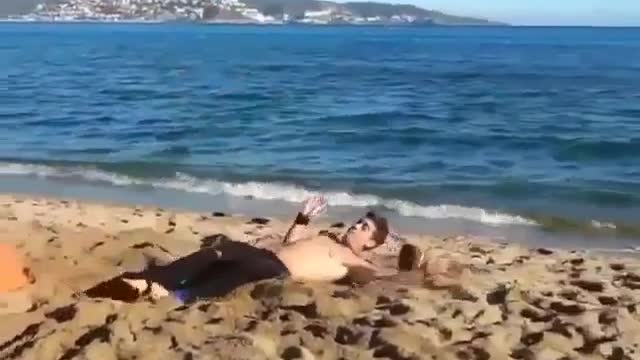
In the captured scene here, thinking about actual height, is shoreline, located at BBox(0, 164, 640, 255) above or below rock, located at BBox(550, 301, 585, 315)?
below

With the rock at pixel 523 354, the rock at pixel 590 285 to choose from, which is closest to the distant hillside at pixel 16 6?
the rock at pixel 590 285

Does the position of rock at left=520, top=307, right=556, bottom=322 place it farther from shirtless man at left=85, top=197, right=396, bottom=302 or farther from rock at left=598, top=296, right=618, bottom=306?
shirtless man at left=85, top=197, right=396, bottom=302

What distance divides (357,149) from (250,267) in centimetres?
1061

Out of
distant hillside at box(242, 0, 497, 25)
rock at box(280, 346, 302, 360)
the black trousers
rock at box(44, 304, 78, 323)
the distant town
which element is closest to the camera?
rock at box(280, 346, 302, 360)

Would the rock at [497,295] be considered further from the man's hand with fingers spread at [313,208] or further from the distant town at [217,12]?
the distant town at [217,12]

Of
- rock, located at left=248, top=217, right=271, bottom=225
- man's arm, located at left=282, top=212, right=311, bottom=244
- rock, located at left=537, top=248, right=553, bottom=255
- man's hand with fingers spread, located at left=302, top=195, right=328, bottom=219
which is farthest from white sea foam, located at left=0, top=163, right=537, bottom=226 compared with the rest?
man's arm, located at left=282, top=212, right=311, bottom=244

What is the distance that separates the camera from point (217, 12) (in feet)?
585

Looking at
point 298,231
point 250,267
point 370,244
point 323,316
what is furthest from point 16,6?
point 323,316

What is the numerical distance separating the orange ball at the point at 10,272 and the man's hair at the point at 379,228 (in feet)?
7.26

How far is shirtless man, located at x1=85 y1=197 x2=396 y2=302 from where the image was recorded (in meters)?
5.60

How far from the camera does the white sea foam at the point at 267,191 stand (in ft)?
35.4

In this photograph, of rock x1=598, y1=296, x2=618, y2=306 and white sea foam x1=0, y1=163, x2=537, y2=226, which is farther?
white sea foam x1=0, y1=163, x2=537, y2=226

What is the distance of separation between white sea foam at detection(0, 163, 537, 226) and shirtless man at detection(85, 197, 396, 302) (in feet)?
14.9

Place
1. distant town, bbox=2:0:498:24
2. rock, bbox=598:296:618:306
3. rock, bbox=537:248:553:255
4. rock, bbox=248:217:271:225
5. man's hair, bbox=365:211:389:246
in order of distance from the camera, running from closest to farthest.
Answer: rock, bbox=598:296:618:306 → man's hair, bbox=365:211:389:246 → rock, bbox=537:248:553:255 → rock, bbox=248:217:271:225 → distant town, bbox=2:0:498:24
